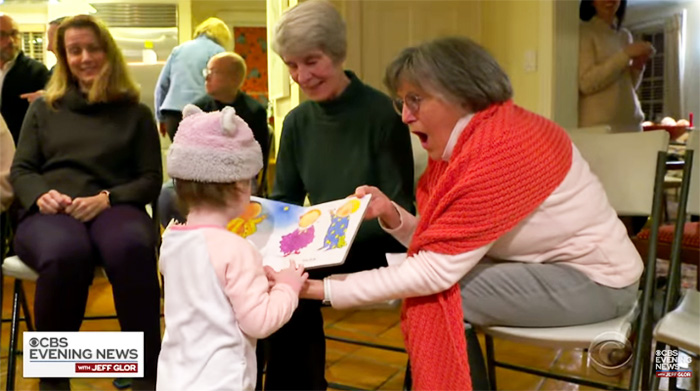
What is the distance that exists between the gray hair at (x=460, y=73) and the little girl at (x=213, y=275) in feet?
1.17

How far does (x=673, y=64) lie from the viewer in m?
5.92

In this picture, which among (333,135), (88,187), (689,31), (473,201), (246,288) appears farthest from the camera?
(689,31)

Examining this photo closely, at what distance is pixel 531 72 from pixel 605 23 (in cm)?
37

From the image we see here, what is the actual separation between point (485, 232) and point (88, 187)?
43.2 inches

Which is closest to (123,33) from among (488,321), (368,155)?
(368,155)

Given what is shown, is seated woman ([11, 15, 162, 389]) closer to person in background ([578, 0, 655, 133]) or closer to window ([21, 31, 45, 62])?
window ([21, 31, 45, 62])

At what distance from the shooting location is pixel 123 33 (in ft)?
5.52

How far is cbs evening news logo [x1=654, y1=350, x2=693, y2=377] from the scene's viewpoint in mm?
1340

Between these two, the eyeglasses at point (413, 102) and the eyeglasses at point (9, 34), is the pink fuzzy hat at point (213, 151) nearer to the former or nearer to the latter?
the eyeglasses at point (413, 102)

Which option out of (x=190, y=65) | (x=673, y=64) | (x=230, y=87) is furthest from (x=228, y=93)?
(x=673, y=64)

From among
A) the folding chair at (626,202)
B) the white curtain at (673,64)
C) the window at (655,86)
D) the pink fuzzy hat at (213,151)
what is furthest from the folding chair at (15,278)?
the window at (655,86)

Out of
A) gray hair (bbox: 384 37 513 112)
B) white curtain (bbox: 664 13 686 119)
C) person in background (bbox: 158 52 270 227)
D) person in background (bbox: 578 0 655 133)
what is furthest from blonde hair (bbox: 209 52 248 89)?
white curtain (bbox: 664 13 686 119)

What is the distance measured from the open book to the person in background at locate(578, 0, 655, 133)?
1.89 meters

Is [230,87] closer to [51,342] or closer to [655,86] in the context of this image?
[51,342]
